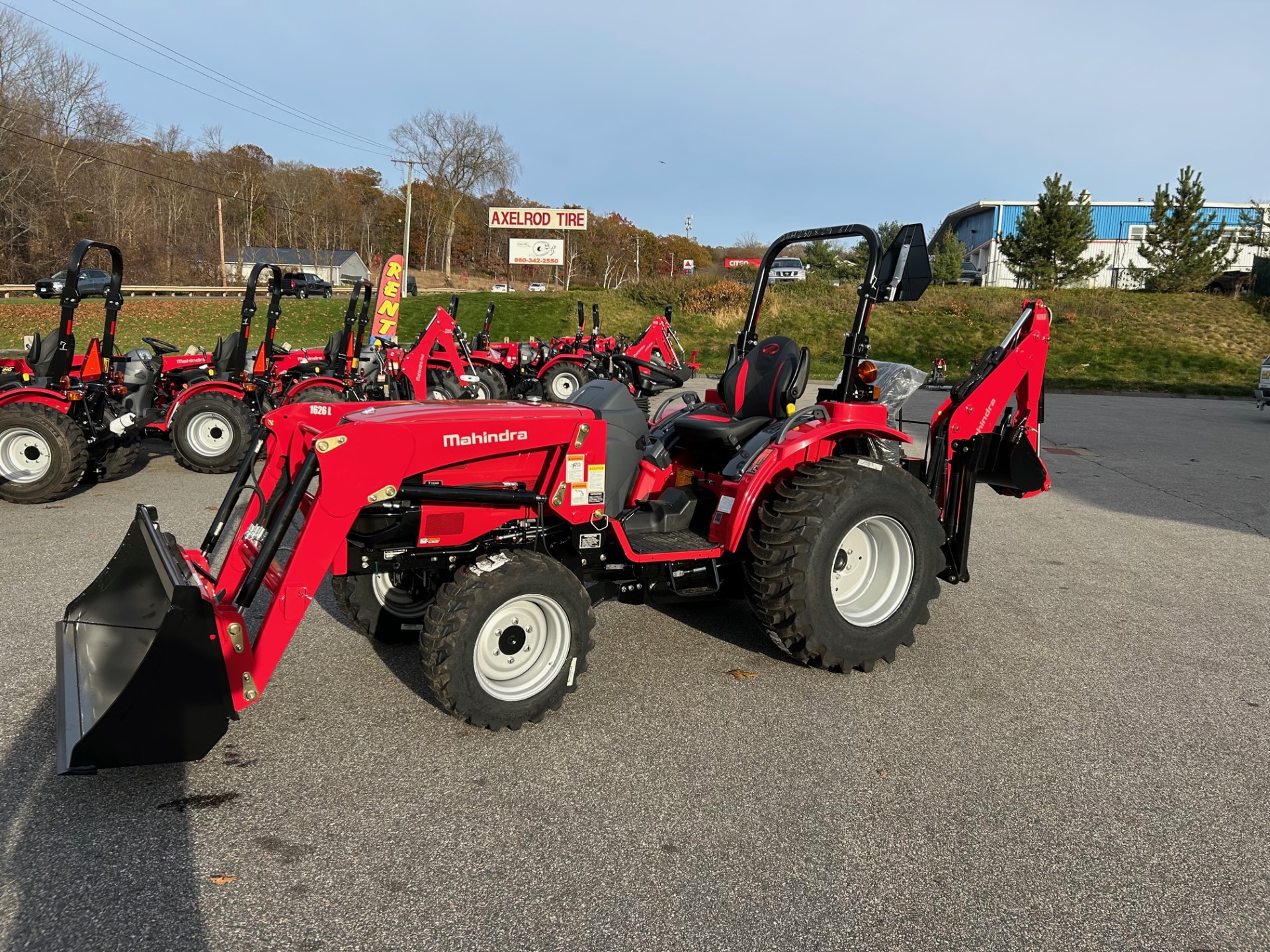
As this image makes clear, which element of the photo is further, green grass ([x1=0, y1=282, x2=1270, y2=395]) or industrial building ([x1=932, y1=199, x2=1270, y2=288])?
industrial building ([x1=932, y1=199, x2=1270, y2=288])

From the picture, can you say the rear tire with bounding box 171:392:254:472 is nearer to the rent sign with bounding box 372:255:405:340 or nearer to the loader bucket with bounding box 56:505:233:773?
the rent sign with bounding box 372:255:405:340

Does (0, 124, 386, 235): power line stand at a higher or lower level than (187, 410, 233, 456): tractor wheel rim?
higher

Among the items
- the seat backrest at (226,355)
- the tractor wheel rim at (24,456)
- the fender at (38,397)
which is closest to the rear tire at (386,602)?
the tractor wheel rim at (24,456)

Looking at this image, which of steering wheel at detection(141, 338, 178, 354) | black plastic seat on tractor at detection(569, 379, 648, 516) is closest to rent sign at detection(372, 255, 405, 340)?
steering wheel at detection(141, 338, 178, 354)

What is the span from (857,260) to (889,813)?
46.3 meters

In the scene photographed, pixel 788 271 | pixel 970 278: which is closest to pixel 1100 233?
pixel 970 278

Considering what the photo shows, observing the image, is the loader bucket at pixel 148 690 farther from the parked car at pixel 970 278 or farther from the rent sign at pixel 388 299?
the parked car at pixel 970 278

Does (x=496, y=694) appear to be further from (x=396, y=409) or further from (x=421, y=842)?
(x=396, y=409)

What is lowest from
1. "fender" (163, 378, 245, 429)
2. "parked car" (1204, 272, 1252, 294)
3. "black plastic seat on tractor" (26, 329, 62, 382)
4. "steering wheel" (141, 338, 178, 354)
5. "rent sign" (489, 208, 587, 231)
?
"fender" (163, 378, 245, 429)

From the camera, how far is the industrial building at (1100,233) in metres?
44.6

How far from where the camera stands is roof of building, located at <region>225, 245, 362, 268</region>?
57688 millimetres

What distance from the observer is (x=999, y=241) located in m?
35.2

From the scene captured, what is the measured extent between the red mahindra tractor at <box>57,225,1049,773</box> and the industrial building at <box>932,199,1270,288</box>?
41.3m

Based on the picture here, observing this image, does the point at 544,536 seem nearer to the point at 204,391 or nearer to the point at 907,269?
the point at 907,269
